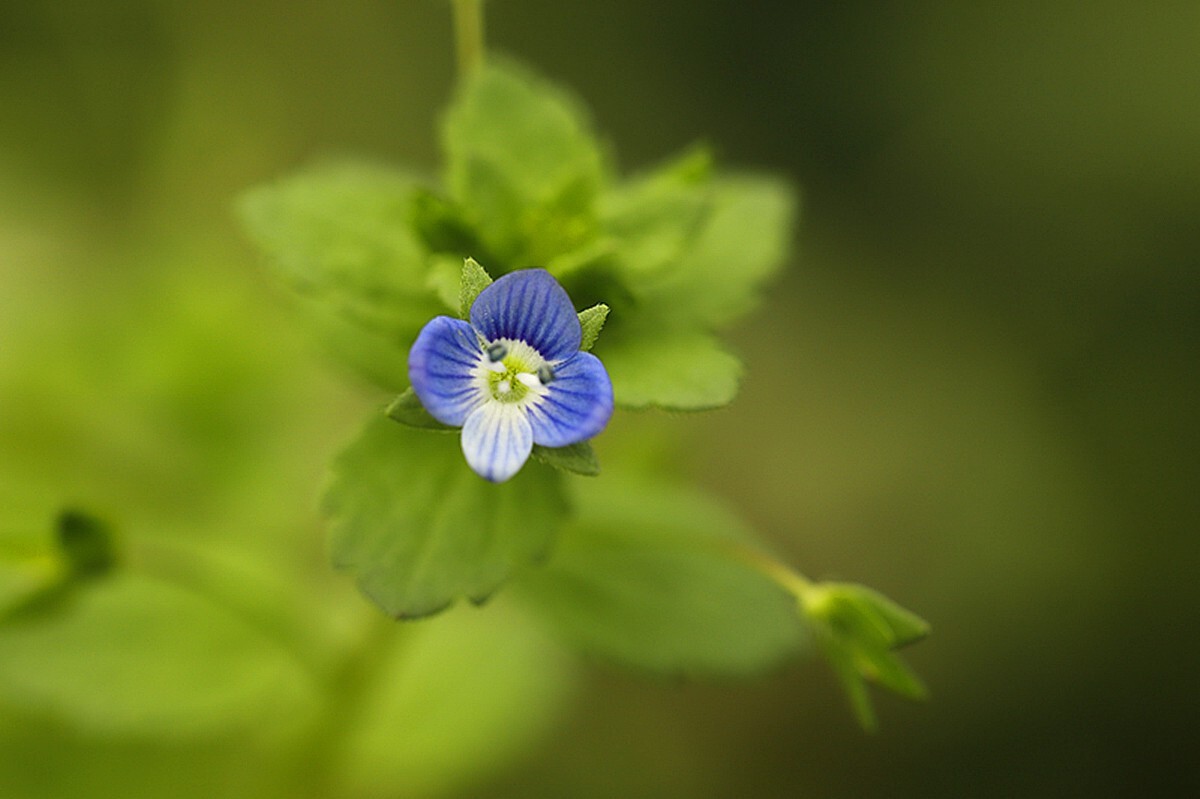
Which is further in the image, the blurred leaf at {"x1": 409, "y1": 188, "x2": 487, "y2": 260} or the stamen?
the blurred leaf at {"x1": 409, "y1": 188, "x2": 487, "y2": 260}

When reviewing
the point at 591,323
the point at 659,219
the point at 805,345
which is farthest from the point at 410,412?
the point at 805,345

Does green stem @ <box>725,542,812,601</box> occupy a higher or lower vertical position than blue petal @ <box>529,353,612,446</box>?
higher

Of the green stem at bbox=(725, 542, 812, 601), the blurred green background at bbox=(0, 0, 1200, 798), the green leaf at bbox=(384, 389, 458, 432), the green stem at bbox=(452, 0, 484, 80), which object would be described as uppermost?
the blurred green background at bbox=(0, 0, 1200, 798)

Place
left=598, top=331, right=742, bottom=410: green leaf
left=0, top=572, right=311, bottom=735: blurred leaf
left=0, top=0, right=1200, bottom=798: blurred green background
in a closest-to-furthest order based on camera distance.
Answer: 1. left=598, top=331, right=742, bottom=410: green leaf
2. left=0, top=572, right=311, bottom=735: blurred leaf
3. left=0, top=0, right=1200, bottom=798: blurred green background

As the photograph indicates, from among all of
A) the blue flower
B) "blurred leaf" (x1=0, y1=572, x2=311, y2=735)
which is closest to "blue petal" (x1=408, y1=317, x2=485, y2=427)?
the blue flower

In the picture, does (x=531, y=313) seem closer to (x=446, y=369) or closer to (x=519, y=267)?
(x=446, y=369)

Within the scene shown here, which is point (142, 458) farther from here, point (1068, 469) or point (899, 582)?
point (1068, 469)

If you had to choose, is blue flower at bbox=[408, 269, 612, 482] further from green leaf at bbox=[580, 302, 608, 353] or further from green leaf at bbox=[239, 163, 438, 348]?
green leaf at bbox=[239, 163, 438, 348]

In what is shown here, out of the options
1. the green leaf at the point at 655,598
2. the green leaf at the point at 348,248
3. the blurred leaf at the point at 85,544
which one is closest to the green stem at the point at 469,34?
the green leaf at the point at 348,248

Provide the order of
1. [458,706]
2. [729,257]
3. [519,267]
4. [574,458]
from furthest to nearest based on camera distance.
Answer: [458,706] < [729,257] < [519,267] < [574,458]
